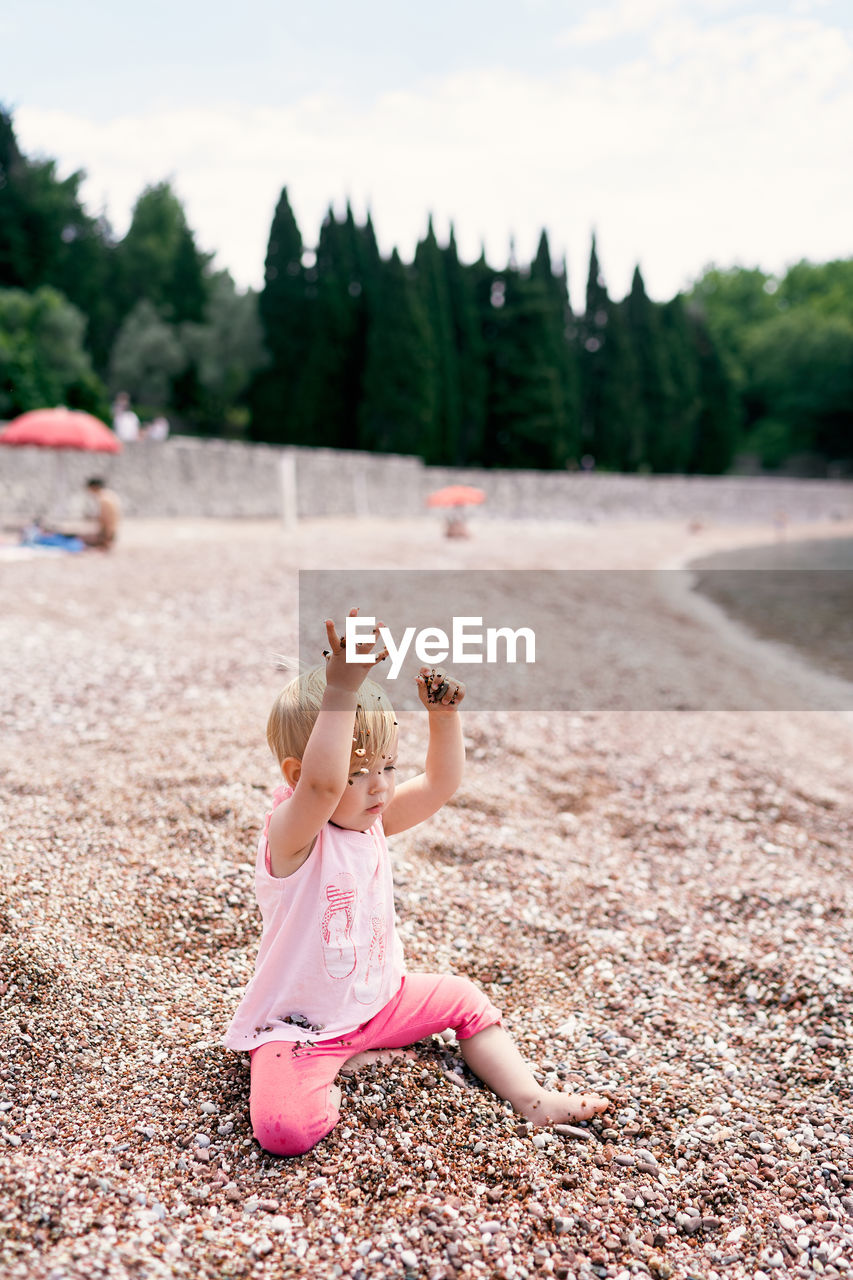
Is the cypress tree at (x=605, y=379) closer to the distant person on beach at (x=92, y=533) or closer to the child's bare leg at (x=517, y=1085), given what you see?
the distant person on beach at (x=92, y=533)

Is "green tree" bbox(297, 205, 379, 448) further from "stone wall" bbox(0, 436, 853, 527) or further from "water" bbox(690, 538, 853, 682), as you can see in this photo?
"water" bbox(690, 538, 853, 682)

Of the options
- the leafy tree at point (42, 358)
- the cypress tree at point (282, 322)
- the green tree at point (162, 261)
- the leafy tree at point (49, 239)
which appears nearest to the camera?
the leafy tree at point (42, 358)

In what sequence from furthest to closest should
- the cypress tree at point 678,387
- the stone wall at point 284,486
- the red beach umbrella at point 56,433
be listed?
the cypress tree at point 678,387, the stone wall at point 284,486, the red beach umbrella at point 56,433

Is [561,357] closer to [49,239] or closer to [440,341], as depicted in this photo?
[440,341]

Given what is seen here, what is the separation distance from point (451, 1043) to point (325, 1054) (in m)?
0.51

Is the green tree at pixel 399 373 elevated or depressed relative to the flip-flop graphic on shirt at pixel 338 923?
elevated

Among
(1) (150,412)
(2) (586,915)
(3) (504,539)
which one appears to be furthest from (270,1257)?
(1) (150,412)

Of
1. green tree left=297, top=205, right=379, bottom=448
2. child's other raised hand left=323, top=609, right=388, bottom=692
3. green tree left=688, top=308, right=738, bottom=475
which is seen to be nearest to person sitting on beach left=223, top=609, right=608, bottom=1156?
child's other raised hand left=323, top=609, right=388, bottom=692

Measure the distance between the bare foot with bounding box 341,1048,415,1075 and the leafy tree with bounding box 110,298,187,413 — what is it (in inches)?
1354

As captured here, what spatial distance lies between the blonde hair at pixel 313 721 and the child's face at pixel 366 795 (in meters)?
0.04

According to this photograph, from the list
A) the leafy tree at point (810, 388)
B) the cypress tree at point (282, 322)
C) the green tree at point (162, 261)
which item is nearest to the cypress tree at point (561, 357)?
the cypress tree at point (282, 322)

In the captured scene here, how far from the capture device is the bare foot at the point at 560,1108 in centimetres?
240

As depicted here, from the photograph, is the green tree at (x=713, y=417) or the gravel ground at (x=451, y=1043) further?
the green tree at (x=713, y=417)

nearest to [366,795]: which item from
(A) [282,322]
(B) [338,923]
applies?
(B) [338,923]
